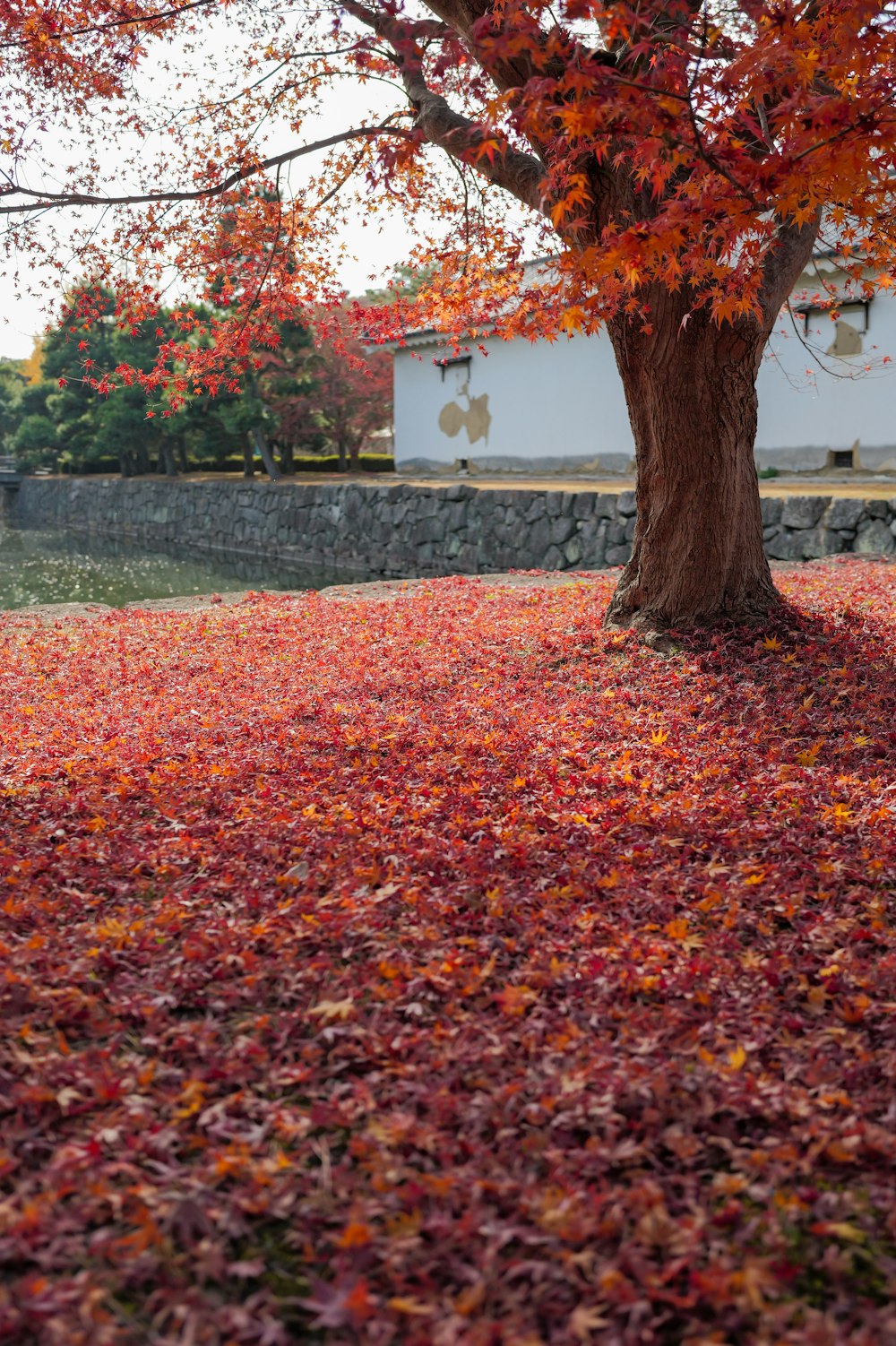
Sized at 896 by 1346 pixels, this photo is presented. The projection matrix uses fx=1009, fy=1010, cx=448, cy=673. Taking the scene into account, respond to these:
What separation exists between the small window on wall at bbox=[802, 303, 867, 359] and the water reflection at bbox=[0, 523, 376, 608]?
9500 mm

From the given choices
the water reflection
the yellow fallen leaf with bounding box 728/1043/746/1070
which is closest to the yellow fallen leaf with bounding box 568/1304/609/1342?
the yellow fallen leaf with bounding box 728/1043/746/1070

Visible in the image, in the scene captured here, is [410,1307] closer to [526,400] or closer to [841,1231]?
[841,1231]

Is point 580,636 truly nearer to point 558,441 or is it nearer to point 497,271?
point 497,271

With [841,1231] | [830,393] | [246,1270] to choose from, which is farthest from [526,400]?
[246,1270]

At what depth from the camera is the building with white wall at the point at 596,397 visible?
621 inches

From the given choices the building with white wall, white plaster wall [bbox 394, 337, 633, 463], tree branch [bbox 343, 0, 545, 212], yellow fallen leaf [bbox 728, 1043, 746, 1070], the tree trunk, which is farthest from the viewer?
the tree trunk

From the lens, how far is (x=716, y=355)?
20.5 feet

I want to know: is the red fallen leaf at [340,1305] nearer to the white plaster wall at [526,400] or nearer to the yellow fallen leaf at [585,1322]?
the yellow fallen leaf at [585,1322]

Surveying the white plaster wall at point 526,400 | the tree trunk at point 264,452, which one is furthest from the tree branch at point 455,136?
the tree trunk at point 264,452

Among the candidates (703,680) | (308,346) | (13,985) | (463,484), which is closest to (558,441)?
(463,484)

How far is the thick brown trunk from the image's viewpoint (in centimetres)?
623

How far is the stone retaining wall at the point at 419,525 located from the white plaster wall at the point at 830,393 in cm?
311

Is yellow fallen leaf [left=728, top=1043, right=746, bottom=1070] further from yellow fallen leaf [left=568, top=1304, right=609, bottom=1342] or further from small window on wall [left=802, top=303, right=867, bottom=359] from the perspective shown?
small window on wall [left=802, top=303, right=867, bottom=359]

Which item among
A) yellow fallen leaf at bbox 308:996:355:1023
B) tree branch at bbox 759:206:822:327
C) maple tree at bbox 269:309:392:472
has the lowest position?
yellow fallen leaf at bbox 308:996:355:1023
